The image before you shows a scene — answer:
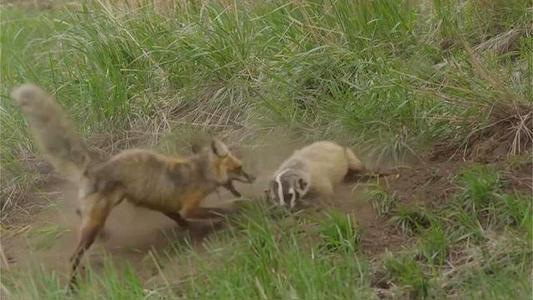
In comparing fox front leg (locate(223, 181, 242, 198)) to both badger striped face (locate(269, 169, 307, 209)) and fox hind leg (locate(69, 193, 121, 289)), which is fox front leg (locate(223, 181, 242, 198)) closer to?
badger striped face (locate(269, 169, 307, 209))

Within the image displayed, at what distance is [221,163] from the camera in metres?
5.76

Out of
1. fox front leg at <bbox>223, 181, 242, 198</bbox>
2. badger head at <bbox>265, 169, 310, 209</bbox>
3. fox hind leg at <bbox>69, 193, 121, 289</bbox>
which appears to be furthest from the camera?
fox front leg at <bbox>223, 181, 242, 198</bbox>

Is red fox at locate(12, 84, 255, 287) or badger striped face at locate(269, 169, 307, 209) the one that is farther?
badger striped face at locate(269, 169, 307, 209)

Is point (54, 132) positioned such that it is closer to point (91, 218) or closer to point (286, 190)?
point (91, 218)

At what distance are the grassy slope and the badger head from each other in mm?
160

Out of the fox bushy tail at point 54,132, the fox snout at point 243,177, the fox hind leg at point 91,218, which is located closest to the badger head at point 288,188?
the fox snout at point 243,177

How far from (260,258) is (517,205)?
4.09 ft

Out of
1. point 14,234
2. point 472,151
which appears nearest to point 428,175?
point 472,151

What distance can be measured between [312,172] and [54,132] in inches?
55.5

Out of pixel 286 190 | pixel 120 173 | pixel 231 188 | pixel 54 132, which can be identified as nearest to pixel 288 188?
pixel 286 190

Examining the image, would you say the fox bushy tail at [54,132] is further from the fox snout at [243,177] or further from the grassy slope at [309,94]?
the fox snout at [243,177]

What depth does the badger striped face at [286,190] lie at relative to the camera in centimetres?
566

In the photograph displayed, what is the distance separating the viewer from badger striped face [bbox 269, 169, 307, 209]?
566 cm

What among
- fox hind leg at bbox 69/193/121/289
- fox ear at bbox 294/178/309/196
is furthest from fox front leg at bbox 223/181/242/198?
fox hind leg at bbox 69/193/121/289
